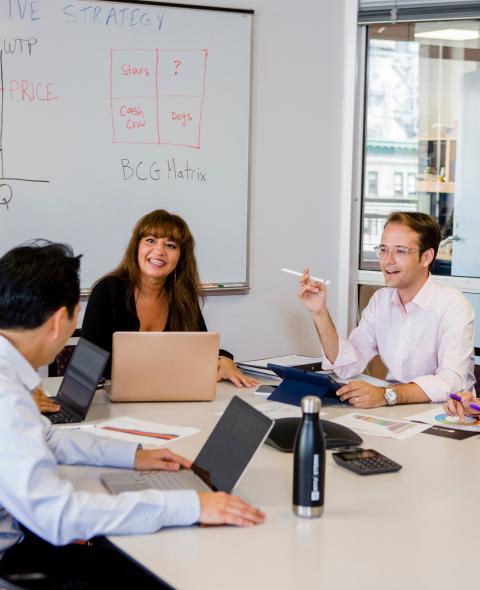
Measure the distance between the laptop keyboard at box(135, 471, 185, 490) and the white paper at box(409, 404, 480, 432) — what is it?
2.76 feet

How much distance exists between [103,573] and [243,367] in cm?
129

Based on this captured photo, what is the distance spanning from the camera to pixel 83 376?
221cm

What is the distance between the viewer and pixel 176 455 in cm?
175

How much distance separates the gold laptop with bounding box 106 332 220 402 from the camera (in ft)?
7.44

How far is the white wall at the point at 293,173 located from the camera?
12.7ft

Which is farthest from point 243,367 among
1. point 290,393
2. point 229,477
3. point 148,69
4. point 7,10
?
point 7,10

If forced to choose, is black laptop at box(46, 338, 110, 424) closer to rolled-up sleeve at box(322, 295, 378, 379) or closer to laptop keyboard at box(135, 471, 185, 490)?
laptop keyboard at box(135, 471, 185, 490)

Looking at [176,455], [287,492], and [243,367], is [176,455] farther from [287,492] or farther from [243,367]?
[243,367]

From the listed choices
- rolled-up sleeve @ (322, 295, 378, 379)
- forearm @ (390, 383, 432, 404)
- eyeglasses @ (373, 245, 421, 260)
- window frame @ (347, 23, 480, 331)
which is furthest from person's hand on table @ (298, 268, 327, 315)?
window frame @ (347, 23, 480, 331)

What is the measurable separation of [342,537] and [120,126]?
254 centimetres

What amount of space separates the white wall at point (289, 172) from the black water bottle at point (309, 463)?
2392 millimetres

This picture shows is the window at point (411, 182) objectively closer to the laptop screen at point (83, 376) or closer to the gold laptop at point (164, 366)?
the gold laptop at point (164, 366)

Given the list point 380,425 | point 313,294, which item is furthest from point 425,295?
point 380,425

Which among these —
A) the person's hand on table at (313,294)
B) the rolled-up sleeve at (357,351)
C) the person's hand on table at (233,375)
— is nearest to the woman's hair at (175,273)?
the person's hand on table at (233,375)
